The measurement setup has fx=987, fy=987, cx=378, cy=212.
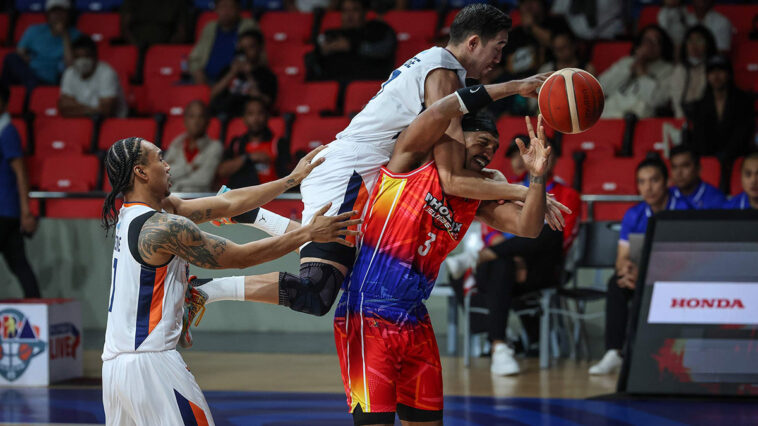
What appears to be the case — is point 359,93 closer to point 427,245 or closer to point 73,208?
point 73,208

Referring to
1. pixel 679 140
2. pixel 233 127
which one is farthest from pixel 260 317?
pixel 679 140

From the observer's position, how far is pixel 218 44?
37.9 ft

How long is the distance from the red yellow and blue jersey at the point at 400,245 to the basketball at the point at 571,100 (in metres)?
0.52

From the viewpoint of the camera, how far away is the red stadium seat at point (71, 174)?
1026 cm

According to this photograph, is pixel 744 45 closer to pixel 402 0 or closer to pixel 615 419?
pixel 402 0

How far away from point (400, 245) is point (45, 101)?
8.85 metres

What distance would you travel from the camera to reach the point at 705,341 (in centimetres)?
636

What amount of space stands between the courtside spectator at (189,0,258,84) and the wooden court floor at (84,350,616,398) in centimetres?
413

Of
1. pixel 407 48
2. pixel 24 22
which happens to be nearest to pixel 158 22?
pixel 24 22

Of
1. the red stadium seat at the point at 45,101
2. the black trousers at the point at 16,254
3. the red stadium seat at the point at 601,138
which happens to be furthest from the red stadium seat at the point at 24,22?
the red stadium seat at the point at 601,138

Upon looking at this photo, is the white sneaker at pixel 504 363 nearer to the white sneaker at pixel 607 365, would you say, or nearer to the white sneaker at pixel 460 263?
the white sneaker at pixel 607 365

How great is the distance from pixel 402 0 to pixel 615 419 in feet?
24.3

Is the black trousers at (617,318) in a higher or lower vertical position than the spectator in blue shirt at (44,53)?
lower

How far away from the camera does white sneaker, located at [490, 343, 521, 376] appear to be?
743 centimetres
